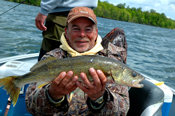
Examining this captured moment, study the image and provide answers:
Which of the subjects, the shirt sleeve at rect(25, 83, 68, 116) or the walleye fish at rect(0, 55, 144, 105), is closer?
the walleye fish at rect(0, 55, 144, 105)

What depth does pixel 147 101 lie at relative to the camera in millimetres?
3004

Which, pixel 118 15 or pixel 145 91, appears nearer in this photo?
pixel 145 91

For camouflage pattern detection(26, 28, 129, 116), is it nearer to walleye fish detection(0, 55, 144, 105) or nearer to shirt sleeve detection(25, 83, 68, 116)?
shirt sleeve detection(25, 83, 68, 116)

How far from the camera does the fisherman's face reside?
279 cm

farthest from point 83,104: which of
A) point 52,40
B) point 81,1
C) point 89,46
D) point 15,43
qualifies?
point 15,43

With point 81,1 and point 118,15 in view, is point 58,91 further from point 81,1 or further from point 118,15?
point 118,15

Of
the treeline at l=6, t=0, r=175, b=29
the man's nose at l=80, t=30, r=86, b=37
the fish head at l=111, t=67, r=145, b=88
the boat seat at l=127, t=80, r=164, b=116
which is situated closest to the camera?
the fish head at l=111, t=67, r=145, b=88

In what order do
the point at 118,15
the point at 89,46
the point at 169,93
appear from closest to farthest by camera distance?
1. the point at 89,46
2. the point at 169,93
3. the point at 118,15

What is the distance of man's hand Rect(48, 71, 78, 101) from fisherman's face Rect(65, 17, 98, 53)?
776 millimetres

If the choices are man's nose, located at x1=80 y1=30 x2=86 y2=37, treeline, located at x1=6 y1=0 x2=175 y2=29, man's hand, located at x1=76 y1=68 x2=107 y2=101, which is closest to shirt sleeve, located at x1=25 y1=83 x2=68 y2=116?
Result: man's hand, located at x1=76 y1=68 x2=107 y2=101

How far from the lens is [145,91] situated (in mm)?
3176

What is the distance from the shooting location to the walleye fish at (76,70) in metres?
2.23

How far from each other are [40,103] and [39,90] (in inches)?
7.2

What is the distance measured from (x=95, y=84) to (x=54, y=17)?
2190mm
